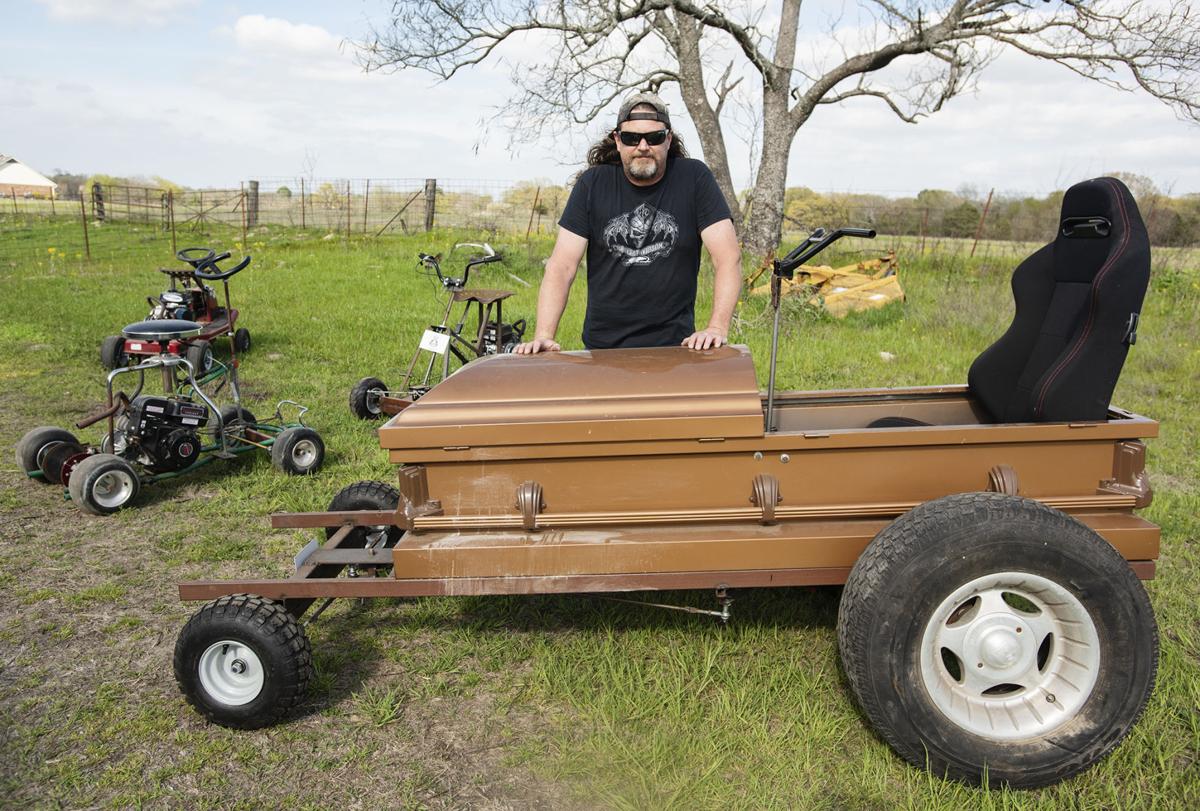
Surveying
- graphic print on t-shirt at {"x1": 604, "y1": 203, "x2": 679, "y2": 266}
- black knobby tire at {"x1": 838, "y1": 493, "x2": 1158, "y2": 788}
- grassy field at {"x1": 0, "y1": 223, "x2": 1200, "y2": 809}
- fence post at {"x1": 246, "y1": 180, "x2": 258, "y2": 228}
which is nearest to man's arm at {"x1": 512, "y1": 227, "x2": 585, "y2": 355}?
graphic print on t-shirt at {"x1": 604, "y1": 203, "x2": 679, "y2": 266}

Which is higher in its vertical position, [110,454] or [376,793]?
[110,454]

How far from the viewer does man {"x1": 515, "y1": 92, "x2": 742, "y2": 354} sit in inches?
141

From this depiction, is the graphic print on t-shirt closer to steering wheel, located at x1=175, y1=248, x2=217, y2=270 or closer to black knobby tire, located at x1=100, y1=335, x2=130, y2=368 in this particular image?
steering wheel, located at x1=175, y1=248, x2=217, y2=270

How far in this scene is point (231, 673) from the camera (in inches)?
116

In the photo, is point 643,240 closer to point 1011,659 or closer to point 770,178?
point 1011,659

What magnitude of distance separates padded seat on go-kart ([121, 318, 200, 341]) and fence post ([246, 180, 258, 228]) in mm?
23430

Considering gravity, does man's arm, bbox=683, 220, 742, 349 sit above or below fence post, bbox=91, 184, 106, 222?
below

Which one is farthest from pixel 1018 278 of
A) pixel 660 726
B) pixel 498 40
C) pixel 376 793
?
pixel 498 40

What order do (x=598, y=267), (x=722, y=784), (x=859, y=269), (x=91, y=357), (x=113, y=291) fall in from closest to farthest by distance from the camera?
(x=722, y=784)
(x=598, y=267)
(x=91, y=357)
(x=859, y=269)
(x=113, y=291)

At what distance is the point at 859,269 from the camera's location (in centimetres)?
1234

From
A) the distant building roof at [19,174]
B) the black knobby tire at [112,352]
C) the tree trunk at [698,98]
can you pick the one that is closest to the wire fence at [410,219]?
the tree trunk at [698,98]

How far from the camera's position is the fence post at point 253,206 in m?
26.7

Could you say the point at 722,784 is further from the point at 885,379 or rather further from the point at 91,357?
the point at 91,357

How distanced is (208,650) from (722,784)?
1823 mm
